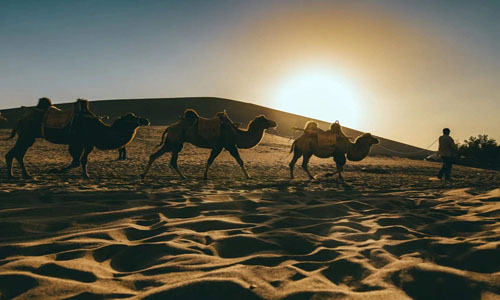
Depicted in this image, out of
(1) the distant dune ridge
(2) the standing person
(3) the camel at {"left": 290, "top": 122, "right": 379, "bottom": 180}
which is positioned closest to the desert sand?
(3) the camel at {"left": 290, "top": 122, "right": 379, "bottom": 180}

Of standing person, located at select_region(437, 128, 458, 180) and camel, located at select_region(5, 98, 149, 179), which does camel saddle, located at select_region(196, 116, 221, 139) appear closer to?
camel, located at select_region(5, 98, 149, 179)

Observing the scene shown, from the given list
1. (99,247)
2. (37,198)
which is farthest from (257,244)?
(37,198)

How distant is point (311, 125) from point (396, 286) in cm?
801

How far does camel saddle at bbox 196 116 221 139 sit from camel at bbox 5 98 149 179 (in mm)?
1470

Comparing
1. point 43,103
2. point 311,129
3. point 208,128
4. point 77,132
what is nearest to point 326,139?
point 311,129

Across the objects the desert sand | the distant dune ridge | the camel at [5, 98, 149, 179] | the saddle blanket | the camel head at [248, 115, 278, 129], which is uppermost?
the distant dune ridge

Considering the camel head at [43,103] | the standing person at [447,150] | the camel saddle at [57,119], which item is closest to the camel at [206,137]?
the camel saddle at [57,119]

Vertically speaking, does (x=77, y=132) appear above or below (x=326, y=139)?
below

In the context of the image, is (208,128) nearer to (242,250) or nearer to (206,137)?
(206,137)

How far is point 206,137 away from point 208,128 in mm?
254

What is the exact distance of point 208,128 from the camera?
8602 mm

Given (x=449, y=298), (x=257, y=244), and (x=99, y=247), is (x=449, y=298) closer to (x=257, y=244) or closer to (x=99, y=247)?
(x=257, y=244)

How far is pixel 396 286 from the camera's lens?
6.64 feet

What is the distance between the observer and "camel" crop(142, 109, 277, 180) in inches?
339
